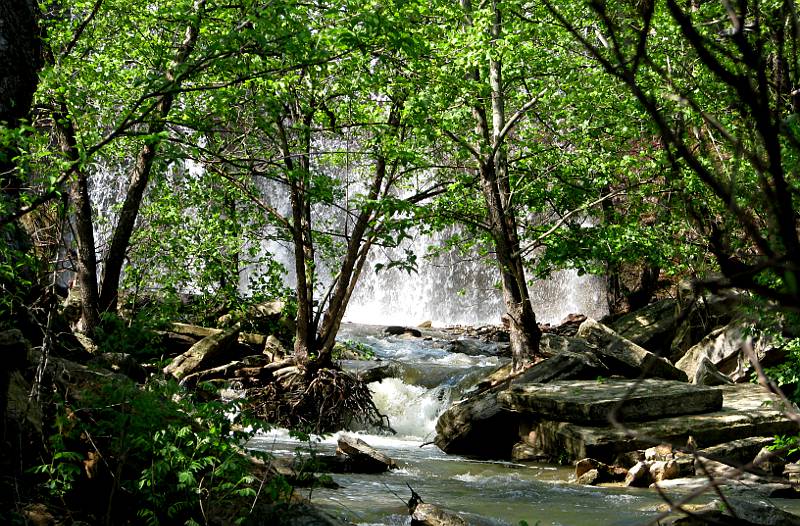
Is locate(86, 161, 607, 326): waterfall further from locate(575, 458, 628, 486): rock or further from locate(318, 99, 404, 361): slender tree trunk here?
locate(575, 458, 628, 486): rock

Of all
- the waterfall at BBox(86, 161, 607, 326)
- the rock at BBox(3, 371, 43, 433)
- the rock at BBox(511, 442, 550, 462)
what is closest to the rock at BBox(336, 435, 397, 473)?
the rock at BBox(511, 442, 550, 462)

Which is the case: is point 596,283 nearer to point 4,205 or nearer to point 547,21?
point 547,21

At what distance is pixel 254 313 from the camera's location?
1473 centimetres

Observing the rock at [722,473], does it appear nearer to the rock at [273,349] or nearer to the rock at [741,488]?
the rock at [741,488]

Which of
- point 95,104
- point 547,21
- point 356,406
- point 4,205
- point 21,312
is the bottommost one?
point 356,406

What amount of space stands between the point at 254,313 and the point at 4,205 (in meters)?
10.1

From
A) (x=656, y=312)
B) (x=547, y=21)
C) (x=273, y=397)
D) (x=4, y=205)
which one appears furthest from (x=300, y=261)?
(x=656, y=312)

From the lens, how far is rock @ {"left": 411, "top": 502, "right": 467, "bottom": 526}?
5.80 m

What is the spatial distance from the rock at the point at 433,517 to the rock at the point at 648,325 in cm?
1004

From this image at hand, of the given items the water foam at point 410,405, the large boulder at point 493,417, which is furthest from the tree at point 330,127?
the large boulder at point 493,417

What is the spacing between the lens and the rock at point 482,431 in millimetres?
11156

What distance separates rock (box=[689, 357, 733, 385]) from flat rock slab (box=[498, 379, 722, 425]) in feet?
6.45

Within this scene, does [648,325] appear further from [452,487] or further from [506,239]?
[452,487]

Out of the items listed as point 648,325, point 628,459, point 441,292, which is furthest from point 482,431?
point 441,292
